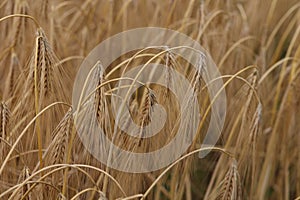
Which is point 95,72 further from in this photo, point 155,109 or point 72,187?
point 72,187

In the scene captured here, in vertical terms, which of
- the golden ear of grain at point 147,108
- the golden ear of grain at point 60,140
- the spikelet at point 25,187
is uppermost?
the golden ear of grain at point 147,108

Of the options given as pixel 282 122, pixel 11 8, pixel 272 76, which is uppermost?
pixel 11 8

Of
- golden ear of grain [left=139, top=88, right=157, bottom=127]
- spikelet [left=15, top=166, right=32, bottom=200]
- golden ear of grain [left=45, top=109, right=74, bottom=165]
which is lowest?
spikelet [left=15, top=166, right=32, bottom=200]

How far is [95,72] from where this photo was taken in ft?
3.28

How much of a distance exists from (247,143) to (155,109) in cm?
29

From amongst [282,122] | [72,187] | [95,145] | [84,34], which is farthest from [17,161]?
[282,122]

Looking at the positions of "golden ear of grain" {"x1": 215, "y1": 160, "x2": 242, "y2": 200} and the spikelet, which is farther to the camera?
"golden ear of grain" {"x1": 215, "y1": 160, "x2": 242, "y2": 200}

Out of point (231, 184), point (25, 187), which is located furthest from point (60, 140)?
point (231, 184)

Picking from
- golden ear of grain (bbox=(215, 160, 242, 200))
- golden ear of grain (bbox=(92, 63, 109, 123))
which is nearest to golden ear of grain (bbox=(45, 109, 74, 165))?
golden ear of grain (bbox=(92, 63, 109, 123))

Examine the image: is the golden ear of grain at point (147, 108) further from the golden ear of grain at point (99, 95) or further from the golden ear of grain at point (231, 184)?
the golden ear of grain at point (231, 184)

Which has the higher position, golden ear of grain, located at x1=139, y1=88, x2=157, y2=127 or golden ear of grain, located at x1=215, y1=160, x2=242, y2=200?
golden ear of grain, located at x1=139, y1=88, x2=157, y2=127

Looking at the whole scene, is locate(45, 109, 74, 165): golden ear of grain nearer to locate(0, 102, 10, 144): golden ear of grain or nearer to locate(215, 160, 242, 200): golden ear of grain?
locate(0, 102, 10, 144): golden ear of grain

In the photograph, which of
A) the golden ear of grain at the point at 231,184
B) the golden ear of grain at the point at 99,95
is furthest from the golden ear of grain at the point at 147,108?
the golden ear of grain at the point at 231,184

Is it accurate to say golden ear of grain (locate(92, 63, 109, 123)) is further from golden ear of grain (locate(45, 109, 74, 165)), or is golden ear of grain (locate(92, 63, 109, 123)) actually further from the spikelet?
the spikelet
